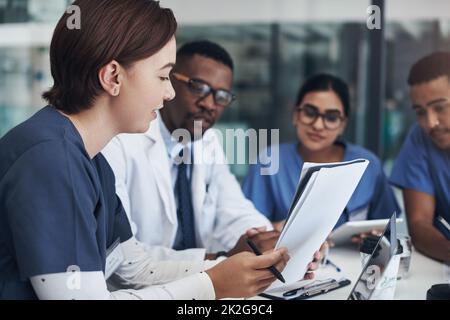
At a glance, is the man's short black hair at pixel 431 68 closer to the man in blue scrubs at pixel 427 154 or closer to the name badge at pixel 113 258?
the man in blue scrubs at pixel 427 154

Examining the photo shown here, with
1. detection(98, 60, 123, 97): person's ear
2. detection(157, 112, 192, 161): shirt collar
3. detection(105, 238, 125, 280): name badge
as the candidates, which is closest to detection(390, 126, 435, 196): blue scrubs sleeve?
detection(157, 112, 192, 161): shirt collar

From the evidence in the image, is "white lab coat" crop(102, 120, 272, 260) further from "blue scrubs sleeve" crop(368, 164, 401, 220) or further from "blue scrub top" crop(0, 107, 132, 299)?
"blue scrub top" crop(0, 107, 132, 299)

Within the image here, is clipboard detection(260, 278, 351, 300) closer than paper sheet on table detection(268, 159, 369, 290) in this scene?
No

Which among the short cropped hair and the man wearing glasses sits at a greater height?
the short cropped hair

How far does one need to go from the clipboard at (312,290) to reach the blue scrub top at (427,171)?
67cm

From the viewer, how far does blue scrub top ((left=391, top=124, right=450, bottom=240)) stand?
197 cm

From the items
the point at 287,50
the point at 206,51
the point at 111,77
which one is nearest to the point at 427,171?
the point at 206,51

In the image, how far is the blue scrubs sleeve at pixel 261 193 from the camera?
2.19 metres

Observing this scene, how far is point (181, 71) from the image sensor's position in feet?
6.74

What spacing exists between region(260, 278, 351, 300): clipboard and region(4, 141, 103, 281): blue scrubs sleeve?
1.74 feet

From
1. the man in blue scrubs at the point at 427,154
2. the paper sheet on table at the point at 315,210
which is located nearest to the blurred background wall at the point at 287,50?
the man in blue scrubs at the point at 427,154

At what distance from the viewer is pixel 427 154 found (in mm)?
2010
